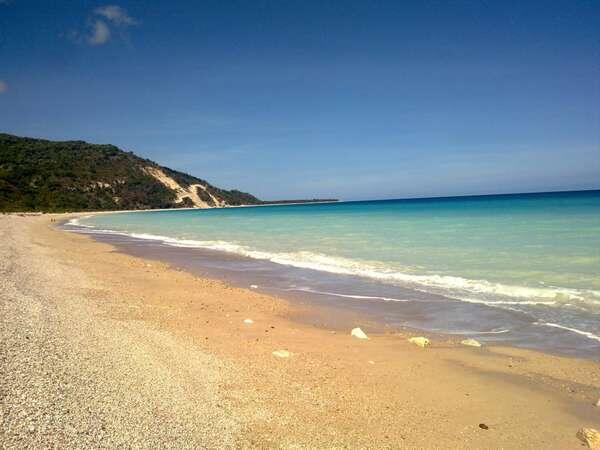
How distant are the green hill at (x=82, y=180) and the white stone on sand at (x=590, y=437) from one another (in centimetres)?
8689

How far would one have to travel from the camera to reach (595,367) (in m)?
6.11

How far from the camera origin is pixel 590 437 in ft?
13.5

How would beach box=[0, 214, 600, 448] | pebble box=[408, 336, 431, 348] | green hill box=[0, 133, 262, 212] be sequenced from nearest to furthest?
beach box=[0, 214, 600, 448] → pebble box=[408, 336, 431, 348] → green hill box=[0, 133, 262, 212]

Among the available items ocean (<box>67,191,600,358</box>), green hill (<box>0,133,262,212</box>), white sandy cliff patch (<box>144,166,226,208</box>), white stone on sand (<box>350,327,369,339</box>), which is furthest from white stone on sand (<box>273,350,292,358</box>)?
white sandy cliff patch (<box>144,166,226,208</box>)

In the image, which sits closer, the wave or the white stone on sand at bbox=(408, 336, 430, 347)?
the white stone on sand at bbox=(408, 336, 430, 347)

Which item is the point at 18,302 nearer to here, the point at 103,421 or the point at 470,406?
the point at 103,421

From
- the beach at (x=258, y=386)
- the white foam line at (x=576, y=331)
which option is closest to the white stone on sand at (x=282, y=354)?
the beach at (x=258, y=386)

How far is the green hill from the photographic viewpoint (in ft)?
285

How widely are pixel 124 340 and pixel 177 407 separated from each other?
2.41 m

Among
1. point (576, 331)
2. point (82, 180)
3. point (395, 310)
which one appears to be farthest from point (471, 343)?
point (82, 180)

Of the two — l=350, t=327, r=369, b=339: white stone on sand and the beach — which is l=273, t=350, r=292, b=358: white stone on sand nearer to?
the beach

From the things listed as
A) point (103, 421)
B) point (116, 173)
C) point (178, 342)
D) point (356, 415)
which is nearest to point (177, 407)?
point (103, 421)

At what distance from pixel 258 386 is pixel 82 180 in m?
116

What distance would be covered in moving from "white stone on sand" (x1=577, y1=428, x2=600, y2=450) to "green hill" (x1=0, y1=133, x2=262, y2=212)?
86.9m
